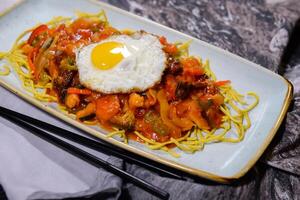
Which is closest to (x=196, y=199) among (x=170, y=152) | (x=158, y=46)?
(x=170, y=152)

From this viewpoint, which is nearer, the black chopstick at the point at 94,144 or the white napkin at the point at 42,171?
the white napkin at the point at 42,171

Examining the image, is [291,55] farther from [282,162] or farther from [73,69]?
[73,69]

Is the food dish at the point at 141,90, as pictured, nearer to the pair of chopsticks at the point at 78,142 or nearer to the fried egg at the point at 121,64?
the fried egg at the point at 121,64

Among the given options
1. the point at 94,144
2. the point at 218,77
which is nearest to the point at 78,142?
the point at 94,144

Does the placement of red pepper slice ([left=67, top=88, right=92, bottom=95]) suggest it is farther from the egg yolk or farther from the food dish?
the egg yolk

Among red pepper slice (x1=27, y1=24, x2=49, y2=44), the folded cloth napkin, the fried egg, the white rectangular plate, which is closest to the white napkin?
the folded cloth napkin

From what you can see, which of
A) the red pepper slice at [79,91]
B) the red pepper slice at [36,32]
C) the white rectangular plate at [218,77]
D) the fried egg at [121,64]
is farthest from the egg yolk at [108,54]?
the red pepper slice at [36,32]

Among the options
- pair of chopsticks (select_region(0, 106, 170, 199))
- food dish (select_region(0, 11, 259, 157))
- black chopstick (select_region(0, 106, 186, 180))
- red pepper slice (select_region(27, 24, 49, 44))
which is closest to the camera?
pair of chopsticks (select_region(0, 106, 170, 199))
